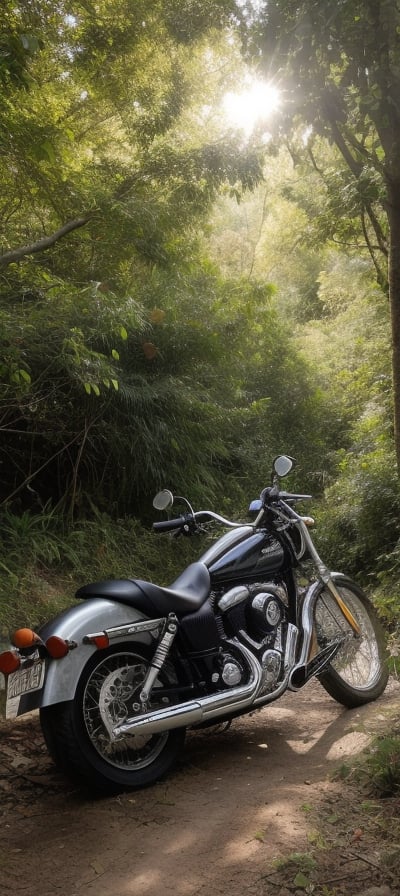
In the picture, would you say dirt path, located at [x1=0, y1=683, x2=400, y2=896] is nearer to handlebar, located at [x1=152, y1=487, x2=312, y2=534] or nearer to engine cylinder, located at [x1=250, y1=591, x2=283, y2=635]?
engine cylinder, located at [x1=250, y1=591, x2=283, y2=635]

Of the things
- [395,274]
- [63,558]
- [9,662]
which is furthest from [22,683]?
[395,274]

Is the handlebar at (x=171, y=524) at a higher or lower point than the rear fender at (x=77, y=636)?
higher

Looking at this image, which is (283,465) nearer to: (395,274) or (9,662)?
(9,662)

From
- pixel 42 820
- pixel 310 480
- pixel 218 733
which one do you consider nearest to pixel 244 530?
pixel 218 733

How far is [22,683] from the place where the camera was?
8.76 ft

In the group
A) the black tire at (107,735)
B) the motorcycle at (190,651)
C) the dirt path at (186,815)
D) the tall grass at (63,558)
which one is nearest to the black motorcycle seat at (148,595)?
the motorcycle at (190,651)

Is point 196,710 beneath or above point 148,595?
beneath

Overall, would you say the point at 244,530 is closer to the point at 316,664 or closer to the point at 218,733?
the point at 316,664

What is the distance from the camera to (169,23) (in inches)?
326

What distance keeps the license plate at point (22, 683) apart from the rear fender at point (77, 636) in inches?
0.6

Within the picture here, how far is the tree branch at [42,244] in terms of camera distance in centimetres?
573

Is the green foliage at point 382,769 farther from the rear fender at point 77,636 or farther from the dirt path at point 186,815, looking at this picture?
the rear fender at point 77,636

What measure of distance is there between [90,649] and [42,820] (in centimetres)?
61

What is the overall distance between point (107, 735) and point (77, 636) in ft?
1.23
